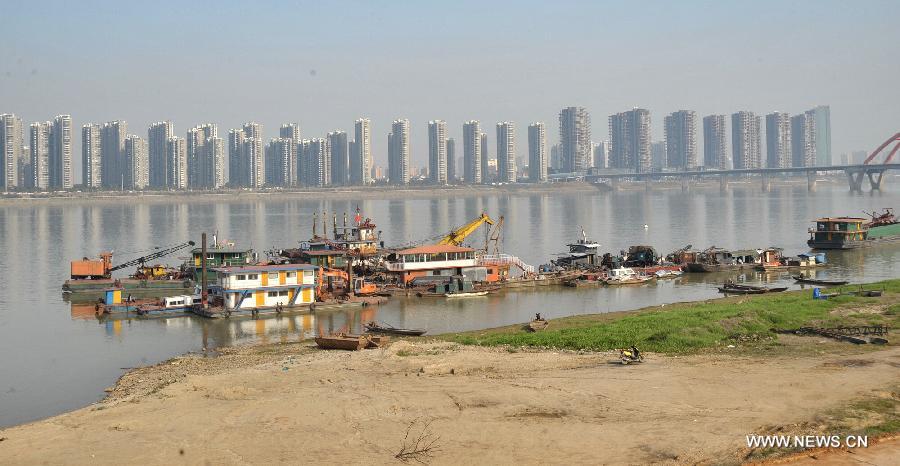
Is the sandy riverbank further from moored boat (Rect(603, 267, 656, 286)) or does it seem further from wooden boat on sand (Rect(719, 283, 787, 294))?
moored boat (Rect(603, 267, 656, 286))

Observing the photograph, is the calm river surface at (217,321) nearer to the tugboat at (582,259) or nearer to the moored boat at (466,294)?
the moored boat at (466,294)

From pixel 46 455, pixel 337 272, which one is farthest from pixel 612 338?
pixel 337 272

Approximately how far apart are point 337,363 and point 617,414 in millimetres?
8771

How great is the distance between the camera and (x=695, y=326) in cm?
2508

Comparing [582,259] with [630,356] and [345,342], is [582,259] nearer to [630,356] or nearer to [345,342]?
[345,342]

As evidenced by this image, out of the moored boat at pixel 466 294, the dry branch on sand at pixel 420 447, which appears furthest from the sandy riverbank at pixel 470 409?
the moored boat at pixel 466 294

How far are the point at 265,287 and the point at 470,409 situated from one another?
68.5ft

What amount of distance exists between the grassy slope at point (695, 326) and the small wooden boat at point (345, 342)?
10.1 ft

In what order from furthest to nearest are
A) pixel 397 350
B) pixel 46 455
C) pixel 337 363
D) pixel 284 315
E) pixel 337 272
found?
pixel 337 272
pixel 284 315
pixel 397 350
pixel 337 363
pixel 46 455

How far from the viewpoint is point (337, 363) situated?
75.0ft

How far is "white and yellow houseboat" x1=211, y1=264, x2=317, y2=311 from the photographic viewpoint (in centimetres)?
3594

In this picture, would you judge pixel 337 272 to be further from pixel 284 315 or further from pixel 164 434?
pixel 164 434

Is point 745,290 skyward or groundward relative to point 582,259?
groundward

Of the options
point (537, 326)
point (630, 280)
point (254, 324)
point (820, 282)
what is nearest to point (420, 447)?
point (537, 326)
